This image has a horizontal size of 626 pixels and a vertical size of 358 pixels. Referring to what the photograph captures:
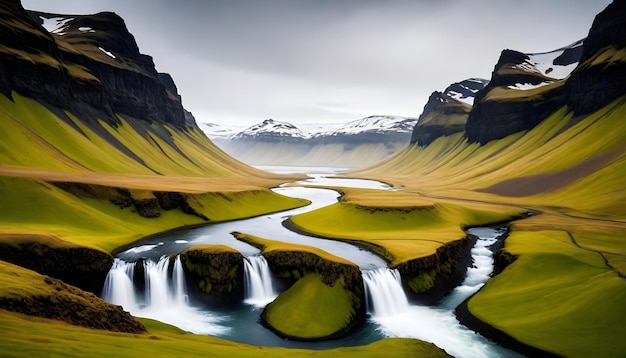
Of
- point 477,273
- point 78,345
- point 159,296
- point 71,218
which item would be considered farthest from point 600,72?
point 78,345

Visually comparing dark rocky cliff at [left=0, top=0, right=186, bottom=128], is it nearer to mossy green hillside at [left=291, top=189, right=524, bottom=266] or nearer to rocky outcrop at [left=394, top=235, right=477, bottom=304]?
mossy green hillside at [left=291, top=189, right=524, bottom=266]

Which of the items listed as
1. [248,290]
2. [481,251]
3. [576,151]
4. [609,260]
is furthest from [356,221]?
[576,151]

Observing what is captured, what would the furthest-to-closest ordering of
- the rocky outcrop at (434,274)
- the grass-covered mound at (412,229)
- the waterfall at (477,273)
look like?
the grass-covered mound at (412,229) → the rocky outcrop at (434,274) → the waterfall at (477,273)

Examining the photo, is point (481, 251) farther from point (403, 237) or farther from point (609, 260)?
point (609, 260)

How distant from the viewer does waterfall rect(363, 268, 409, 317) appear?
1409 inches

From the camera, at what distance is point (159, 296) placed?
119 ft

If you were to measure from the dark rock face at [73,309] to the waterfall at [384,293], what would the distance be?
72.4ft

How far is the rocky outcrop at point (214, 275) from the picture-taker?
3681 centimetres

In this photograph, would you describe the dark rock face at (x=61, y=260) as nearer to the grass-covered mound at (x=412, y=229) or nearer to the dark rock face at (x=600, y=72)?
the grass-covered mound at (x=412, y=229)

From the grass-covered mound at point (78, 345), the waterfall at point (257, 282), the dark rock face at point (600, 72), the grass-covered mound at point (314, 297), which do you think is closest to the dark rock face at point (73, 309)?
the grass-covered mound at point (78, 345)

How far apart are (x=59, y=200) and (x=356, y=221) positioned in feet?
157

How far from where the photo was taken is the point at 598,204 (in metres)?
74.3

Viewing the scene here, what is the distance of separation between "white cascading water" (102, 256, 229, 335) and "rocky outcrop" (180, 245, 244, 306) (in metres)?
1.20

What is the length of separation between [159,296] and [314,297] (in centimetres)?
1581
